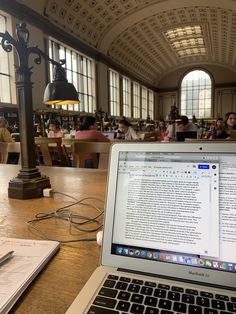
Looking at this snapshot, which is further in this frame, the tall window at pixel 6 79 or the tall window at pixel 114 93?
the tall window at pixel 114 93

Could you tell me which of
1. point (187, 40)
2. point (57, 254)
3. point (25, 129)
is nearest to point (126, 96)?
point (187, 40)

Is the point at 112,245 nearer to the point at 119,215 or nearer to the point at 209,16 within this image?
the point at 119,215

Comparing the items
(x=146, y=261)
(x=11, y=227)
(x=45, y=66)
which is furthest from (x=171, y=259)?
(x=45, y=66)

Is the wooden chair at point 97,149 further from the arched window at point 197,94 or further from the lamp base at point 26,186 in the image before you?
the arched window at point 197,94

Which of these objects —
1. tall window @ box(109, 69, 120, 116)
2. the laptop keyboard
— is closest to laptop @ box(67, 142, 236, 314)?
the laptop keyboard

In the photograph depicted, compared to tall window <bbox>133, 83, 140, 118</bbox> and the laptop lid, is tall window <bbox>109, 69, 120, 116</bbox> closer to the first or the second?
tall window <bbox>133, 83, 140, 118</bbox>

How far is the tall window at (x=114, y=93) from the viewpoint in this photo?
43.7 ft

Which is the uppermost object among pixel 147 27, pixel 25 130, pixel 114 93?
pixel 147 27

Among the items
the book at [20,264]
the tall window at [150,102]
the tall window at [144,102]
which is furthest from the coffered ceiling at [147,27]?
the book at [20,264]

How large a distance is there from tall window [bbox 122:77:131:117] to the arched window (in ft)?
17.6

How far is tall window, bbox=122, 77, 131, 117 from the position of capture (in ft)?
50.1

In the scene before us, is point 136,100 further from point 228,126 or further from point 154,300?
point 154,300

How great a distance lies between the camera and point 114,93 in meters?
13.9

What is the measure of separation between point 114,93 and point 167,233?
13.7 meters
